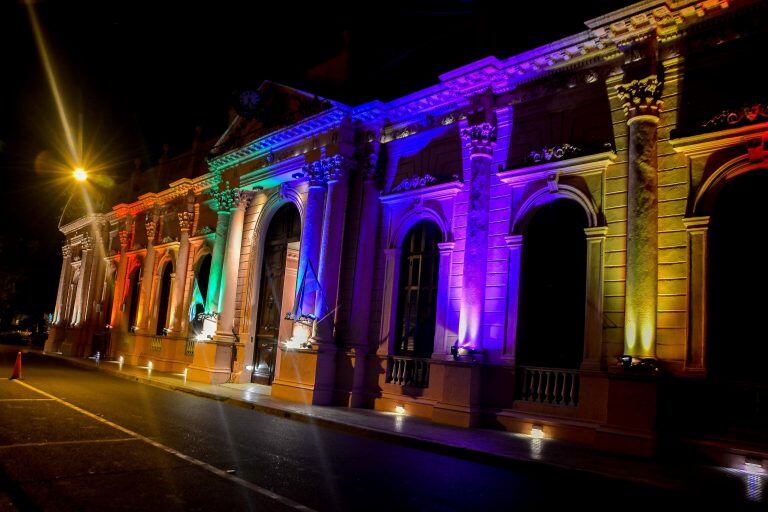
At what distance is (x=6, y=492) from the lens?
196 inches

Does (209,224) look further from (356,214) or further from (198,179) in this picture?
(356,214)

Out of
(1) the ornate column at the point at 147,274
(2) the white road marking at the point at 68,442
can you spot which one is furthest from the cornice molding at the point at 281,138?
(2) the white road marking at the point at 68,442

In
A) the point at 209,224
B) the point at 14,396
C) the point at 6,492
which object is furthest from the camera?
the point at 209,224

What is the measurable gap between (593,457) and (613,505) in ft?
8.16

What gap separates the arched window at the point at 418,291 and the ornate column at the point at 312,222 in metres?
2.68

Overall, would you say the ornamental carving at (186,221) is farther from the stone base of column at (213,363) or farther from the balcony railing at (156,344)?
the stone base of column at (213,363)

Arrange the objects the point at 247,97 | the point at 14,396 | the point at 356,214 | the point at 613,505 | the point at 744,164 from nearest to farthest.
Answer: the point at 613,505 < the point at 744,164 < the point at 14,396 < the point at 356,214 < the point at 247,97

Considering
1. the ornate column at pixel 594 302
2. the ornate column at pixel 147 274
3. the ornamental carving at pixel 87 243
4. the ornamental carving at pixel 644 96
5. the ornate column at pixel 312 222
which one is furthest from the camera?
the ornamental carving at pixel 87 243

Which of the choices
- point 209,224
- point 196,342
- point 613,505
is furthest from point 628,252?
point 209,224

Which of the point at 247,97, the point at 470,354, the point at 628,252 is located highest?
the point at 247,97

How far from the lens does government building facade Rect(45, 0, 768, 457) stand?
914 cm

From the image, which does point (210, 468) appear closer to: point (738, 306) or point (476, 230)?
point (476, 230)

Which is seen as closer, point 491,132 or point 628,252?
point 628,252

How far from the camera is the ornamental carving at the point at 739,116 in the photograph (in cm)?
891
